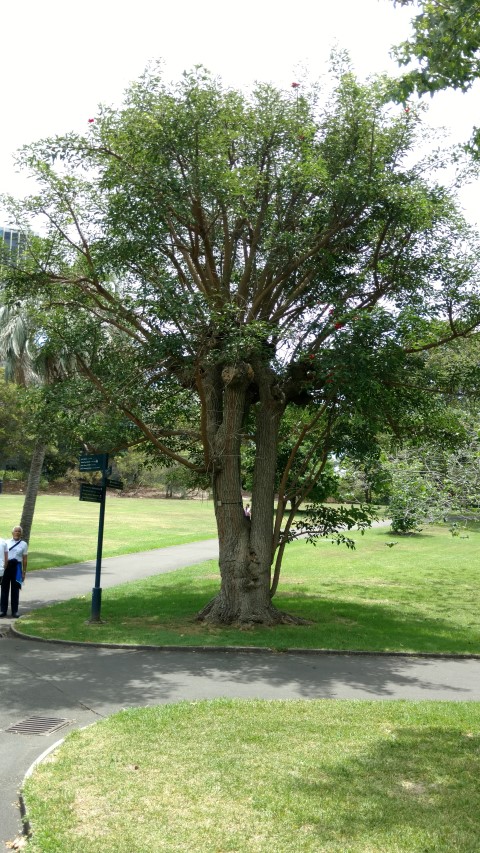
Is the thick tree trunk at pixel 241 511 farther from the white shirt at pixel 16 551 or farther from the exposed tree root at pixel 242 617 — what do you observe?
the white shirt at pixel 16 551

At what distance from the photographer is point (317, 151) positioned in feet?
42.8

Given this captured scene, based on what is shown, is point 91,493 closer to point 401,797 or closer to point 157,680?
point 157,680

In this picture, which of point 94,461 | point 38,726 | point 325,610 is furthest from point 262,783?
point 325,610

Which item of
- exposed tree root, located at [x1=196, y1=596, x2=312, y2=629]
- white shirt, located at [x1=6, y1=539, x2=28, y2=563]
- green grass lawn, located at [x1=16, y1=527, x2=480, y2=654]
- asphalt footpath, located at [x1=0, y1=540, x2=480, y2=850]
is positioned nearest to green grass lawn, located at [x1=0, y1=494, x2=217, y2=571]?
green grass lawn, located at [x1=16, y1=527, x2=480, y2=654]

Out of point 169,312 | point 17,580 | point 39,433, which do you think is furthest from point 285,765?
point 39,433

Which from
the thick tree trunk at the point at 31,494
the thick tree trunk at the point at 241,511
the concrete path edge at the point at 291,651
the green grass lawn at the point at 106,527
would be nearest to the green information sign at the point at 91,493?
the thick tree trunk at the point at 241,511

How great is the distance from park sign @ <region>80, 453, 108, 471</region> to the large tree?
34.7 inches

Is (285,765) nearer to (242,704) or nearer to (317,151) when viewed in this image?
(242,704)

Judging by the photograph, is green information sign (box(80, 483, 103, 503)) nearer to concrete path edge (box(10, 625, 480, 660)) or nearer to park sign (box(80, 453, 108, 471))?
park sign (box(80, 453, 108, 471))

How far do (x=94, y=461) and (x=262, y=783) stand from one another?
855cm

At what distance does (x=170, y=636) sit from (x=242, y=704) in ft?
14.1

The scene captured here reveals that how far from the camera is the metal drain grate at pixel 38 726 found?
272 inches

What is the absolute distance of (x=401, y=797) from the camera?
521cm

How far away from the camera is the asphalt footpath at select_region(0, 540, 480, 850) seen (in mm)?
7250
